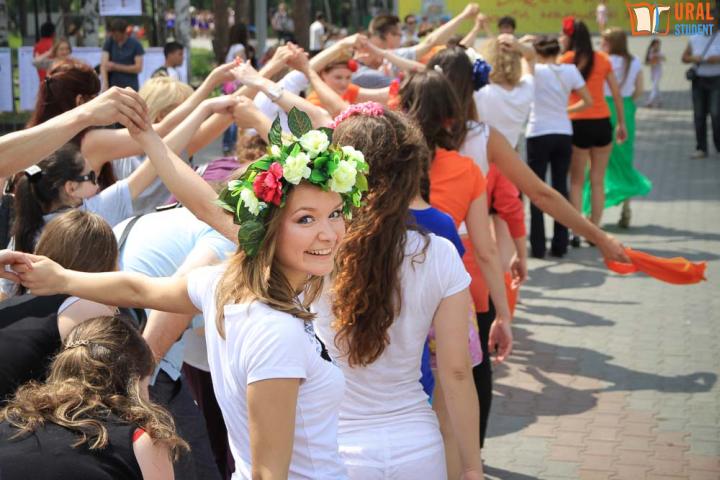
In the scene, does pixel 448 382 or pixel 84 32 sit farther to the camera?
pixel 84 32

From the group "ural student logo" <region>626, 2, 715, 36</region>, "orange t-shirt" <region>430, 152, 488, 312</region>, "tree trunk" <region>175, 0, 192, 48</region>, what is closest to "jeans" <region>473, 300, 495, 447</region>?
"orange t-shirt" <region>430, 152, 488, 312</region>

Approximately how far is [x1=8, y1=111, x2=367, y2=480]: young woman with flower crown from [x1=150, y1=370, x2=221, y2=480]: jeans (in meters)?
1.07

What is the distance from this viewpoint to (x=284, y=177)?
8.65 ft

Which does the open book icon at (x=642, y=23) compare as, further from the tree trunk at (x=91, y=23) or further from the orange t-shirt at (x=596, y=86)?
the tree trunk at (x=91, y=23)

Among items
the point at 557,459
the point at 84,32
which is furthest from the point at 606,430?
the point at 84,32

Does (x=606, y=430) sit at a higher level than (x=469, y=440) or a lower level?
lower

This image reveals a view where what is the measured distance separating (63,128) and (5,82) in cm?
1083

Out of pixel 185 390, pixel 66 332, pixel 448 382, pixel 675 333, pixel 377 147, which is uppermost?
pixel 377 147

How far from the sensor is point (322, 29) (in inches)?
970

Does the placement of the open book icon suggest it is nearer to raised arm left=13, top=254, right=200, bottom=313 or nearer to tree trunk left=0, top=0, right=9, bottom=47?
raised arm left=13, top=254, right=200, bottom=313

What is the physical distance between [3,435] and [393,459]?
3.71 feet

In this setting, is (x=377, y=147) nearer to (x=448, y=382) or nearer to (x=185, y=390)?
(x=448, y=382)

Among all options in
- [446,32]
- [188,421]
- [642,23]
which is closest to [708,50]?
[642,23]

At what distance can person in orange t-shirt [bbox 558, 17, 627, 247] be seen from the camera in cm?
1013
